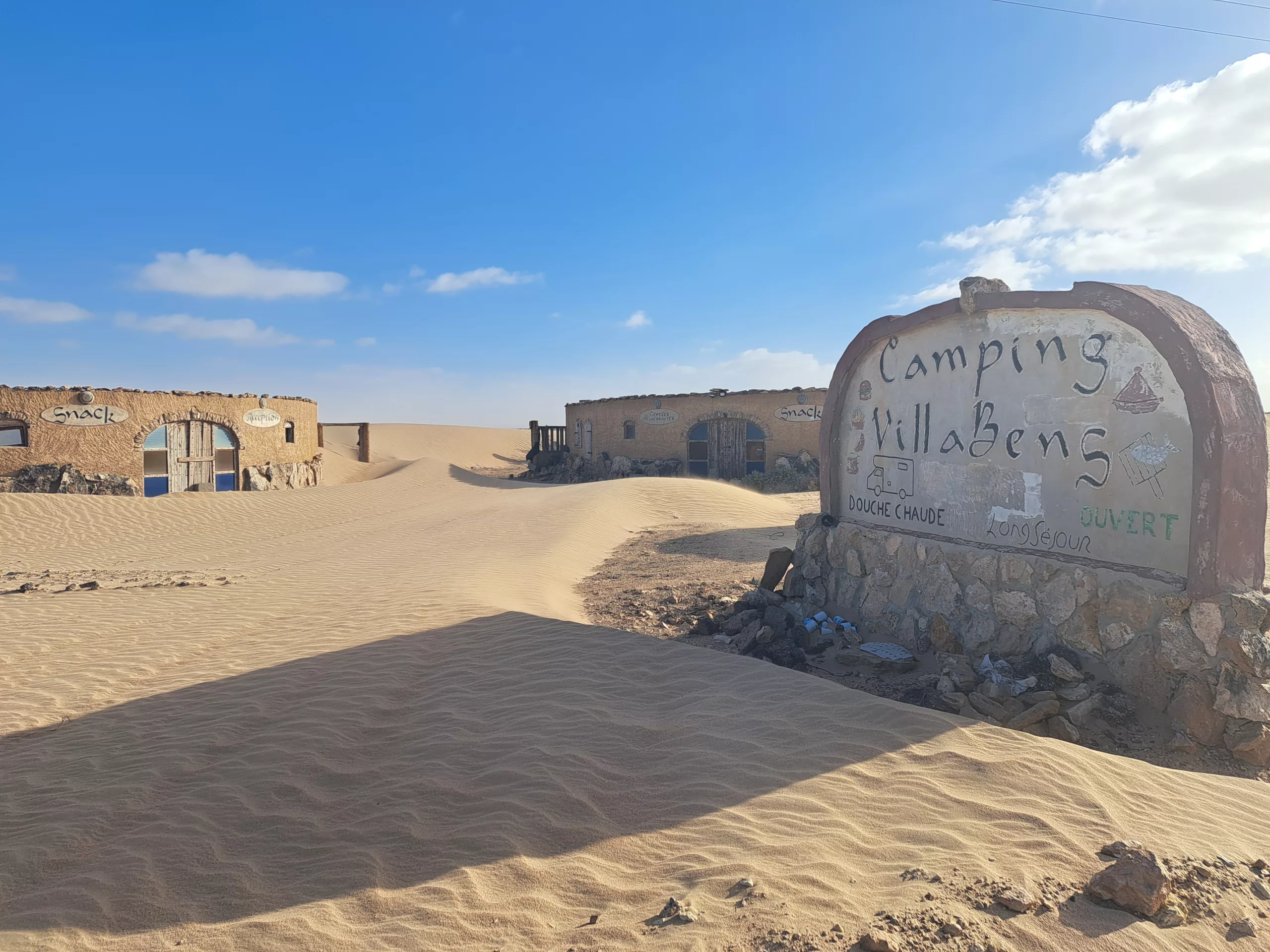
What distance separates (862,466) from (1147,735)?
12.7 feet

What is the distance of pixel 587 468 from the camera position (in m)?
28.1

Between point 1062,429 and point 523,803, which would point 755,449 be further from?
point 523,803

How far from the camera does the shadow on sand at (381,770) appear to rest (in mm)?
3346

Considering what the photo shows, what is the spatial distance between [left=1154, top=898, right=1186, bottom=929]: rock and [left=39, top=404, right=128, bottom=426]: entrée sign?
909 inches

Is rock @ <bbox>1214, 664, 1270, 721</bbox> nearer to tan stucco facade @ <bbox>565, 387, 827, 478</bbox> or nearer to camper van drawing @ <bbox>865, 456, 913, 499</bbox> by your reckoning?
camper van drawing @ <bbox>865, 456, 913, 499</bbox>

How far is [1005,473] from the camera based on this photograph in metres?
6.27

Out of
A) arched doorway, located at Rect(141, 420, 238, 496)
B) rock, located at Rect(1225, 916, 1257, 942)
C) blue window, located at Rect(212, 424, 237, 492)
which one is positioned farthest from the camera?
blue window, located at Rect(212, 424, 237, 492)

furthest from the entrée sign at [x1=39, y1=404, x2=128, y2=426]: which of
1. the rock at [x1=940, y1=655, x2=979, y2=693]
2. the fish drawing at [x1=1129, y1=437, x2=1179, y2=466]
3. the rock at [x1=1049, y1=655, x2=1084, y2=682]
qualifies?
the fish drawing at [x1=1129, y1=437, x2=1179, y2=466]

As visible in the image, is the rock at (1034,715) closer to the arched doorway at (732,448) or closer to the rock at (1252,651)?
the rock at (1252,651)

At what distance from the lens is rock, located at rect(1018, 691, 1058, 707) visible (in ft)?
16.4

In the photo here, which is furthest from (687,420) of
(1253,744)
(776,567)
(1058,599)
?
(1253,744)

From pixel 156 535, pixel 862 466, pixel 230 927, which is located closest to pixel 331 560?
pixel 156 535

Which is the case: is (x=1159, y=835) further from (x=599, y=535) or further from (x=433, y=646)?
(x=599, y=535)

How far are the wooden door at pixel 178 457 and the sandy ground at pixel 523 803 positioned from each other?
560 inches
